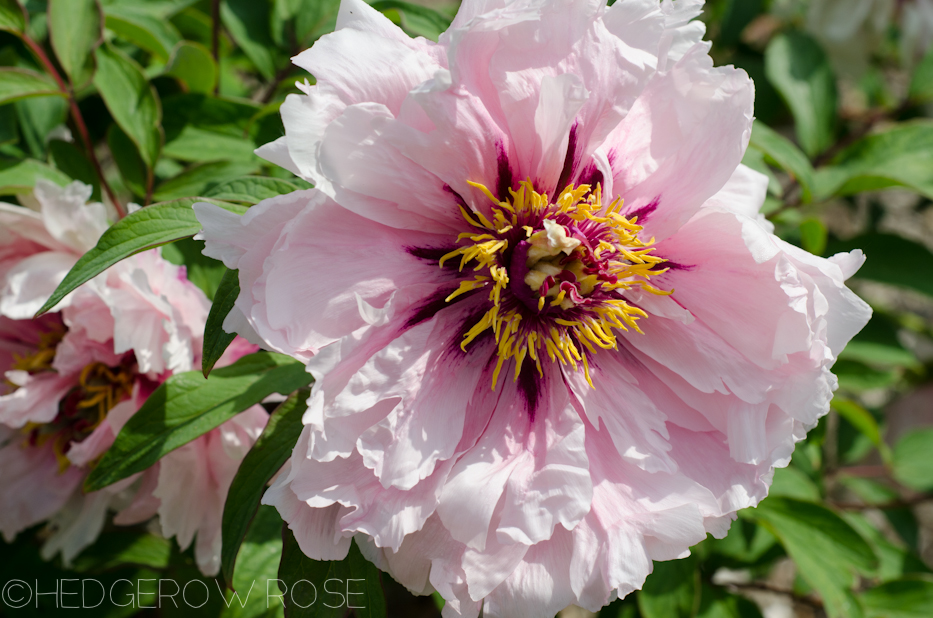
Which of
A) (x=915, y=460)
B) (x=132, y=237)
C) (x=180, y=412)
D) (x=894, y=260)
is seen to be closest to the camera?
(x=132, y=237)

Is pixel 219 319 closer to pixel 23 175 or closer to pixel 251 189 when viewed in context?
pixel 251 189

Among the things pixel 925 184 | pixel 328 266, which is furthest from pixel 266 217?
pixel 925 184

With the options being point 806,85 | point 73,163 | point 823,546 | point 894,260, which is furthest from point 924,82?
point 73,163

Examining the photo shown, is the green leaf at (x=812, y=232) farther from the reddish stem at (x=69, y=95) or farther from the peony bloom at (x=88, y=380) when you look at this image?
the reddish stem at (x=69, y=95)

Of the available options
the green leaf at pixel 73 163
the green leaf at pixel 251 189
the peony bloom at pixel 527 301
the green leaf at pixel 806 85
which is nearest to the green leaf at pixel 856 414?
the green leaf at pixel 806 85

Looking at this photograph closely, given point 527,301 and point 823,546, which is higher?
point 527,301

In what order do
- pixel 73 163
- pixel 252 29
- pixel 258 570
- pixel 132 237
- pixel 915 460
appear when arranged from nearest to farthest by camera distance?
pixel 132 237
pixel 258 570
pixel 73 163
pixel 252 29
pixel 915 460
